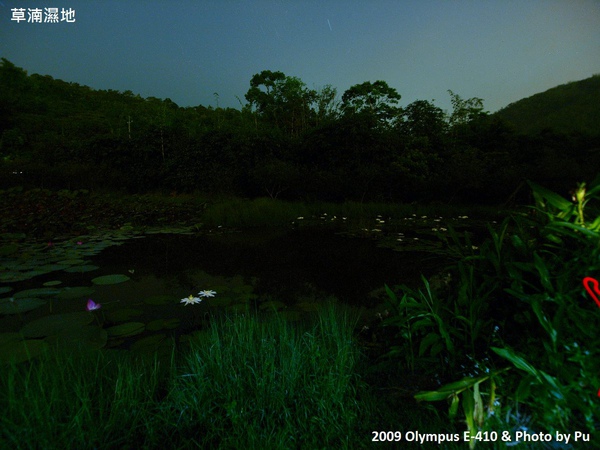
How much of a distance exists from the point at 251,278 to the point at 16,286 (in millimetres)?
2205

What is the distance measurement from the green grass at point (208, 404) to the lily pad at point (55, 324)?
1.44 ft

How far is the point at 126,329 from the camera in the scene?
84.0 inches

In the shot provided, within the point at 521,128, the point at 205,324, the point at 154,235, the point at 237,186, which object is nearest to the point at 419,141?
the point at 237,186

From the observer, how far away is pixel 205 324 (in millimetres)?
2248

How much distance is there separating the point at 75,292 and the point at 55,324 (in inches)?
26.6

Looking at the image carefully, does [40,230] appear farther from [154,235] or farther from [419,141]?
[419,141]

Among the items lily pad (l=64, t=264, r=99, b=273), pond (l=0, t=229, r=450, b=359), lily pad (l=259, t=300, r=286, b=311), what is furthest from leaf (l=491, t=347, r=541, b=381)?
lily pad (l=64, t=264, r=99, b=273)

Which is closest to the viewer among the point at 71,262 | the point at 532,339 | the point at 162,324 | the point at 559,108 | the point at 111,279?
the point at 532,339

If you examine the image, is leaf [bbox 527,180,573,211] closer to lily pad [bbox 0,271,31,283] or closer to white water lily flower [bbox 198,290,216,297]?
white water lily flower [bbox 198,290,216,297]

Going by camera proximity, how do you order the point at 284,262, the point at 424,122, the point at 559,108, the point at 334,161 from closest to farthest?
the point at 284,262
the point at 334,161
the point at 424,122
the point at 559,108

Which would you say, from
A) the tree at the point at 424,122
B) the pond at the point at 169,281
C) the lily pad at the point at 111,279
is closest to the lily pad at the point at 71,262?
the pond at the point at 169,281

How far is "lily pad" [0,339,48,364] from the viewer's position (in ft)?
5.53

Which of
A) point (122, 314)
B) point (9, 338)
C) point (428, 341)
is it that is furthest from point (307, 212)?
point (428, 341)

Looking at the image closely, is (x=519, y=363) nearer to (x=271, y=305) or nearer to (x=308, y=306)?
(x=308, y=306)
